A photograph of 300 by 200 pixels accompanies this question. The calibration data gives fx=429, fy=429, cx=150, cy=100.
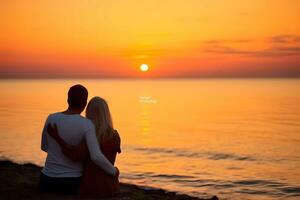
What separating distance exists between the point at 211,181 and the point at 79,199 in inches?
458

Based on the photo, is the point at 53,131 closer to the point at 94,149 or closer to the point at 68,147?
the point at 68,147

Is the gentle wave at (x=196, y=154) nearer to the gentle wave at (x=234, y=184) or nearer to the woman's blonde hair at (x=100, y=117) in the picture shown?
the gentle wave at (x=234, y=184)

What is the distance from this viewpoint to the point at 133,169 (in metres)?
20.8

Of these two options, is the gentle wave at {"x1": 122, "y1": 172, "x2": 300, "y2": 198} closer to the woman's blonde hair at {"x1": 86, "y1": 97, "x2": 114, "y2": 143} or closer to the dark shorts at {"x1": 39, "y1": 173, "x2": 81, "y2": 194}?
the dark shorts at {"x1": 39, "y1": 173, "x2": 81, "y2": 194}

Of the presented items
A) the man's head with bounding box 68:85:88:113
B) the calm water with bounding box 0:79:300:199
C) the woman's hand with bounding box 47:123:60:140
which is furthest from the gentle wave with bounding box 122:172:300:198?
the man's head with bounding box 68:85:88:113

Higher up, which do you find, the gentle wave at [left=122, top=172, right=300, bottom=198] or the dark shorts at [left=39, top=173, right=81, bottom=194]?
the dark shorts at [left=39, top=173, right=81, bottom=194]

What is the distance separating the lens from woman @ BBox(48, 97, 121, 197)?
7477mm

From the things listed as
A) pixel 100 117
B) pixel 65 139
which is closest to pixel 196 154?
pixel 100 117

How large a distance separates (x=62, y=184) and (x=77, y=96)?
1778mm

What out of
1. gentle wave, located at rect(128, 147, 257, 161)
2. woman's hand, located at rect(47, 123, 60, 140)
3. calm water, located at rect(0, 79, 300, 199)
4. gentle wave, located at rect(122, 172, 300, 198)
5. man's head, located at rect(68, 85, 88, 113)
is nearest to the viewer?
man's head, located at rect(68, 85, 88, 113)

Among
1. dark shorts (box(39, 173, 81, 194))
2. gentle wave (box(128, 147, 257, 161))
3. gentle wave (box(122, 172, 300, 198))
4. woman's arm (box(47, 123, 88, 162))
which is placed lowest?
gentle wave (box(122, 172, 300, 198))

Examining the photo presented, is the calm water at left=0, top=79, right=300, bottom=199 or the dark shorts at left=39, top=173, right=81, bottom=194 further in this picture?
the calm water at left=0, top=79, right=300, bottom=199

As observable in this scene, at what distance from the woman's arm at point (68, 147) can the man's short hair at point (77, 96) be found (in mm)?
533

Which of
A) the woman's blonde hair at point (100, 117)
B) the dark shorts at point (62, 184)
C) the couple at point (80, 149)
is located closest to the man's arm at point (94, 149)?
the couple at point (80, 149)
